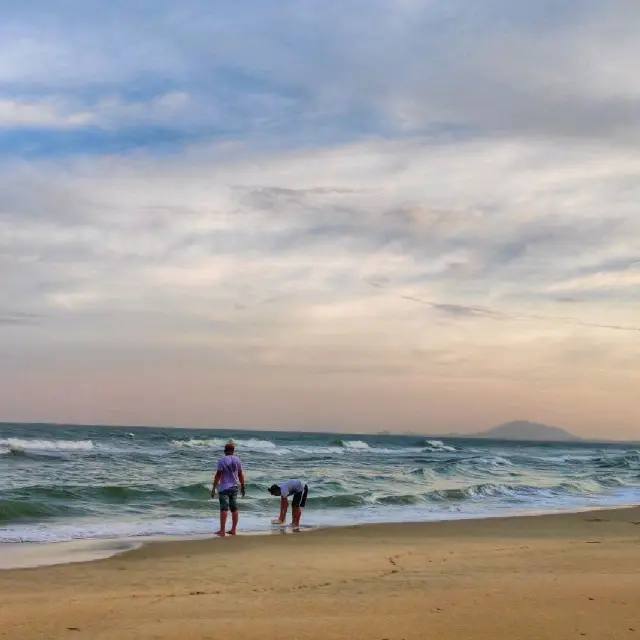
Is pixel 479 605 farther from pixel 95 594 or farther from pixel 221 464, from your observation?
pixel 221 464

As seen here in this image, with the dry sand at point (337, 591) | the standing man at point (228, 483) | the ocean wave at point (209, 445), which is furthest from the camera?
the ocean wave at point (209, 445)

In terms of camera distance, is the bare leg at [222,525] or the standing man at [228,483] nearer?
the bare leg at [222,525]

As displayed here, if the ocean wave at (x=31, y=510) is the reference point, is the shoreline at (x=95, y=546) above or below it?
above

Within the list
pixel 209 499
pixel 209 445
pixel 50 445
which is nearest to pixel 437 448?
pixel 209 445

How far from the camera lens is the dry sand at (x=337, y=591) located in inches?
206

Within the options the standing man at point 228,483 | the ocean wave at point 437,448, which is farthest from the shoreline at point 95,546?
the ocean wave at point 437,448

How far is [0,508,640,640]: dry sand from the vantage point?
5.24 m

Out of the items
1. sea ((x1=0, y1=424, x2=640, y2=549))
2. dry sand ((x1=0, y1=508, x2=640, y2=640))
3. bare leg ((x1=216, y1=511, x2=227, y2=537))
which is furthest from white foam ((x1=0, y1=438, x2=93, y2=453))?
dry sand ((x1=0, y1=508, x2=640, y2=640))

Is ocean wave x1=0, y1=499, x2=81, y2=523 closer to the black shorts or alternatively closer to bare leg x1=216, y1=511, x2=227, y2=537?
bare leg x1=216, y1=511, x2=227, y2=537

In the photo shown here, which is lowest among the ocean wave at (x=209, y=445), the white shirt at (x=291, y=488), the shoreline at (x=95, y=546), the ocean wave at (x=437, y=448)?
the ocean wave at (x=437, y=448)

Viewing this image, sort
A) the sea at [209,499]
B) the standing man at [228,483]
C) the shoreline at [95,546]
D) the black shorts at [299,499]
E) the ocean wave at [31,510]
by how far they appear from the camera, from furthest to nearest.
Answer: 1. the ocean wave at [31,510]
2. the black shorts at [299,499]
3. the sea at [209,499]
4. the standing man at [228,483]
5. the shoreline at [95,546]

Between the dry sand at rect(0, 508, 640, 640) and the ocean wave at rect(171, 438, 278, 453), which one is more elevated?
the dry sand at rect(0, 508, 640, 640)

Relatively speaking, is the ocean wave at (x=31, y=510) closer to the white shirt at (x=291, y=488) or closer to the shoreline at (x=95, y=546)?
the shoreline at (x=95, y=546)

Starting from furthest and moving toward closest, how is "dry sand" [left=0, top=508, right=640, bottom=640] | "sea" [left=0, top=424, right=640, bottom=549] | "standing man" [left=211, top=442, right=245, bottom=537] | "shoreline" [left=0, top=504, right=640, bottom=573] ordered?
1. "sea" [left=0, top=424, right=640, bottom=549]
2. "standing man" [left=211, top=442, right=245, bottom=537]
3. "shoreline" [left=0, top=504, right=640, bottom=573]
4. "dry sand" [left=0, top=508, right=640, bottom=640]
